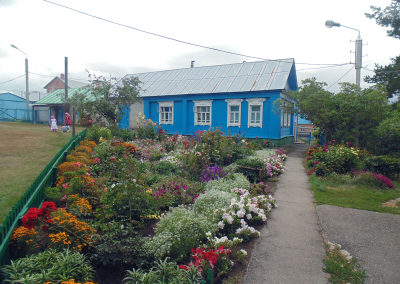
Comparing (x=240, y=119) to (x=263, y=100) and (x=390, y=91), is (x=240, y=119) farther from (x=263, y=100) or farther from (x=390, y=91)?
(x=390, y=91)

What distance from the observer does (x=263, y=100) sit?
15141 mm

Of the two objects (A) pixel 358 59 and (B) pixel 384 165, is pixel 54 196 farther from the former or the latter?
(A) pixel 358 59

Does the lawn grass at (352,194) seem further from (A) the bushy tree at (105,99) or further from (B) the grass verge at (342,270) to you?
(A) the bushy tree at (105,99)

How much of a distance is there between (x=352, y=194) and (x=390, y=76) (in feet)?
42.7

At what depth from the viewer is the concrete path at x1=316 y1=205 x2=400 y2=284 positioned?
137 inches

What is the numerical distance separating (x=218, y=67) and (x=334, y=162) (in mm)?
12835

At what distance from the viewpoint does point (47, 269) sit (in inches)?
108

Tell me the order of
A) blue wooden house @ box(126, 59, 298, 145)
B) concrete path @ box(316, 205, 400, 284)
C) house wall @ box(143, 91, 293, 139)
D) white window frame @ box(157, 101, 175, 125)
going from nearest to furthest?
concrete path @ box(316, 205, 400, 284), house wall @ box(143, 91, 293, 139), blue wooden house @ box(126, 59, 298, 145), white window frame @ box(157, 101, 175, 125)

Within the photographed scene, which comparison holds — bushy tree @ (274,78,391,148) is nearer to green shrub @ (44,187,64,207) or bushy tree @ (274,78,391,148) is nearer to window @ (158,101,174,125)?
window @ (158,101,174,125)

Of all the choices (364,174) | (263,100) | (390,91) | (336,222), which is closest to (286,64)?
(263,100)

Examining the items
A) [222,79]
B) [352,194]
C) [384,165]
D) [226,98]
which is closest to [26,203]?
[352,194]

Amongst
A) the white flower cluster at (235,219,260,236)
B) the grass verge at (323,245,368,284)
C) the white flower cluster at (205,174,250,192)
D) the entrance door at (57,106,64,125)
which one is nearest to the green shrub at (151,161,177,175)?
the white flower cluster at (205,174,250,192)

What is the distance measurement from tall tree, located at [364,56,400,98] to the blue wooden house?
16.1 feet

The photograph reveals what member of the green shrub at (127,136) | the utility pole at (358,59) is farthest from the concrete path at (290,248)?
the green shrub at (127,136)
